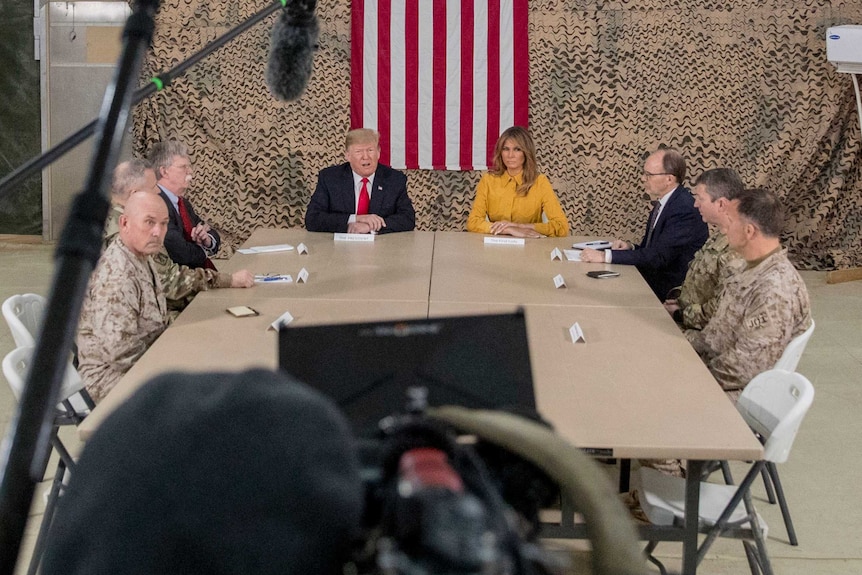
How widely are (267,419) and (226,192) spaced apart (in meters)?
→ 7.60

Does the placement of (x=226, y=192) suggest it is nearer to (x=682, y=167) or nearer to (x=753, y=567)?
(x=682, y=167)

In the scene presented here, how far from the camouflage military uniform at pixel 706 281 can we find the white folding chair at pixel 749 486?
3.83 feet

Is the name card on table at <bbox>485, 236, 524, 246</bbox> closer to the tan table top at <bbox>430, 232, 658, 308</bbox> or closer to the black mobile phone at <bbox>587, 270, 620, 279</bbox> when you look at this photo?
the tan table top at <bbox>430, 232, 658, 308</bbox>

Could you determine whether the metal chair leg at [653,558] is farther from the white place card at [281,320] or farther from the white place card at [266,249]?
the white place card at [266,249]

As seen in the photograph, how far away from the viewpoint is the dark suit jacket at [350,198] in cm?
561

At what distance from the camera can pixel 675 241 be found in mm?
4742

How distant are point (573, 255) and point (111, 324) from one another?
243cm

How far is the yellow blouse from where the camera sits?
5.61 m

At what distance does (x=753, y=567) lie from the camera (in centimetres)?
281

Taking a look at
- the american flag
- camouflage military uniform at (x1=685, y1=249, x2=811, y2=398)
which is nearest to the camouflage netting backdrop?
the american flag

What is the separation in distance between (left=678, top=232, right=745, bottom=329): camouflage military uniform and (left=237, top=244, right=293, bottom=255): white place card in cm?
202

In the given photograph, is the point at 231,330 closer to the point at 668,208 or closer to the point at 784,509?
the point at 784,509

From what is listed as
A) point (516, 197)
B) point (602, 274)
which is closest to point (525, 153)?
point (516, 197)

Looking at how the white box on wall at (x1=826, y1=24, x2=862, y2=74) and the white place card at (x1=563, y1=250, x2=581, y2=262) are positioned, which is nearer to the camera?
the white place card at (x1=563, y1=250, x2=581, y2=262)
